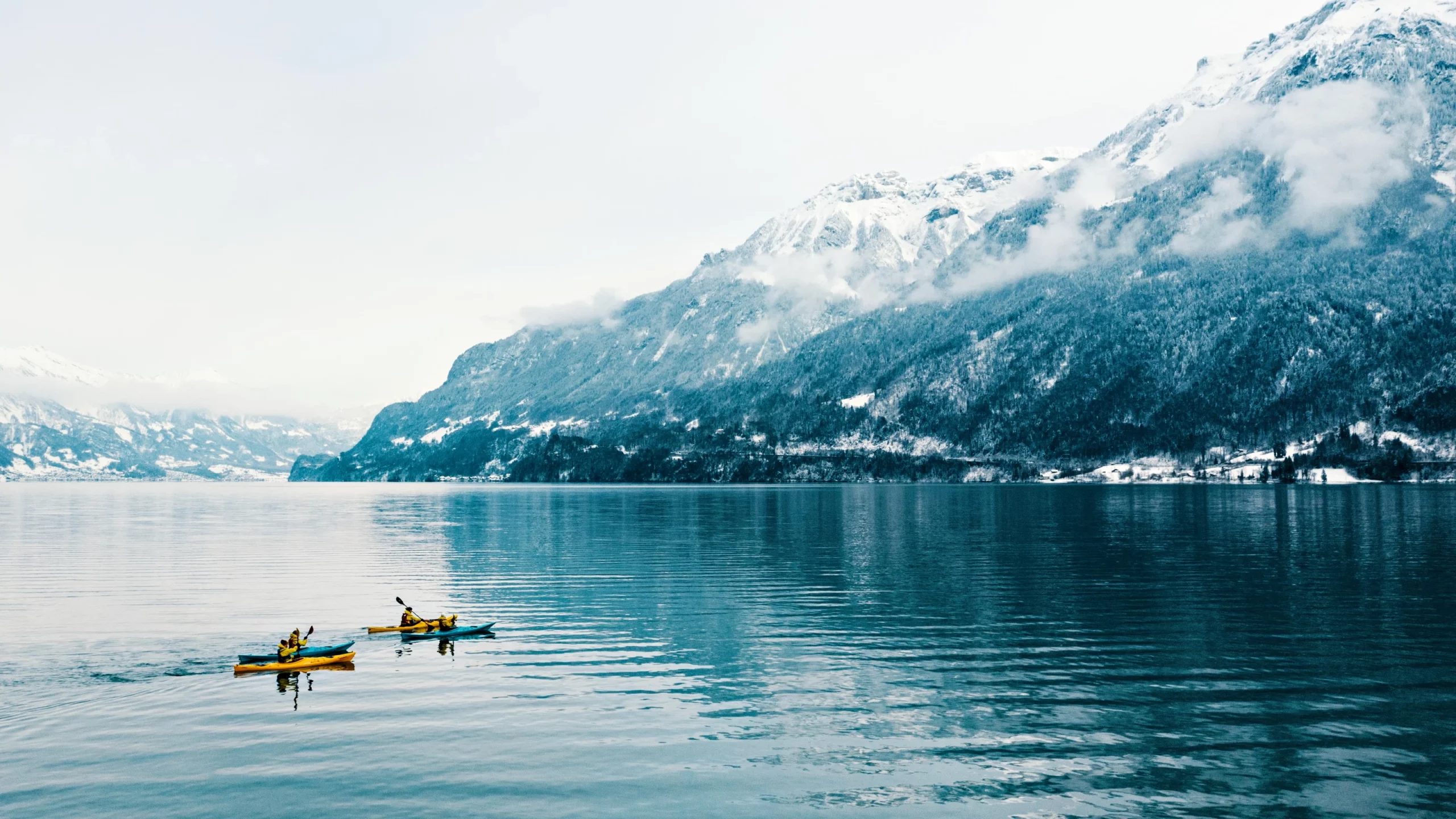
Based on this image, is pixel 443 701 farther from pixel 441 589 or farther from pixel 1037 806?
pixel 441 589

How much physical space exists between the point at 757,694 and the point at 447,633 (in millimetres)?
24271

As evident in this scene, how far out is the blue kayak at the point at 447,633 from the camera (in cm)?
6341

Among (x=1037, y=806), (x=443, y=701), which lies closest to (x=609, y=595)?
(x=443, y=701)

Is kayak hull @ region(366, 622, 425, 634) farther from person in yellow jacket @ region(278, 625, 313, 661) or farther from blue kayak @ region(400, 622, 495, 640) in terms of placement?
person in yellow jacket @ region(278, 625, 313, 661)

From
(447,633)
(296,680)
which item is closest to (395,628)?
(447,633)

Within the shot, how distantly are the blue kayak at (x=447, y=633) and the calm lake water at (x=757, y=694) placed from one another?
1237 mm

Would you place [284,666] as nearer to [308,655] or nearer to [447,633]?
[308,655]

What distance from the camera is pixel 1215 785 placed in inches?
1352

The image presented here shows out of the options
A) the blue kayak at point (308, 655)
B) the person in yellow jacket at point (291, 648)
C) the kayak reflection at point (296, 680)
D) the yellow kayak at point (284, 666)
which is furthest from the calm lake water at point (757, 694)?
the blue kayak at point (308, 655)

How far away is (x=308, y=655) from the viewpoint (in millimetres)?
55625

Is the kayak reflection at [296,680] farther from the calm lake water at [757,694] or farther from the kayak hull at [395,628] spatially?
the kayak hull at [395,628]

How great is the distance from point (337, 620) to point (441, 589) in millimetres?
18152

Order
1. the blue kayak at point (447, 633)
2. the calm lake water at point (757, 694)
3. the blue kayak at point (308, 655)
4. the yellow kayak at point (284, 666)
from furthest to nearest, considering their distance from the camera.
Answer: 1. the blue kayak at point (447, 633)
2. the blue kayak at point (308, 655)
3. the yellow kayak at point (284, 666)
4. the calm lake water at point (757, 694)

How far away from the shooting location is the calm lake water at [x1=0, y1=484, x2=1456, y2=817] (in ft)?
112
